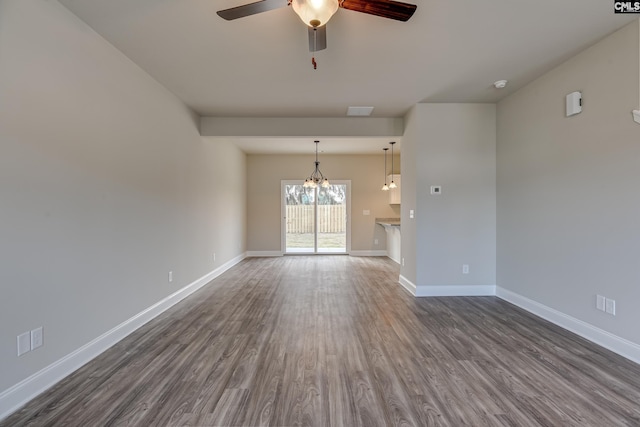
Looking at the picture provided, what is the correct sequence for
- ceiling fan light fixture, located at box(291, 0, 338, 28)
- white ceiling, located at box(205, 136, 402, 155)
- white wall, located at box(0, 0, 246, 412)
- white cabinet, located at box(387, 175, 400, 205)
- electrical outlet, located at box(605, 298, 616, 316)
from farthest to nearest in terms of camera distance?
white cabinet, located at box(387, 175, 400, 205), white ceiling, located at box(205, 136, 402, 155), electrical outlet, located at box(605, 298, 616, 316), white wall, located at box(0, 0, 246, 412), ceiling fan light fixture, located at box(291, 0, 338, 28)

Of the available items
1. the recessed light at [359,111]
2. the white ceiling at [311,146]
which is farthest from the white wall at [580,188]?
the white ceiling at [311,146]

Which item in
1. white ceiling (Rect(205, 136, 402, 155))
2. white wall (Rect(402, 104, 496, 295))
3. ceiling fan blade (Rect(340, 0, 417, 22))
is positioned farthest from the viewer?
white ceiling (Rect(205, 136, 402, 155))

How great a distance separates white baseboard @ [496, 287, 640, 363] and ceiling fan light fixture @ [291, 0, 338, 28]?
329 centimetres

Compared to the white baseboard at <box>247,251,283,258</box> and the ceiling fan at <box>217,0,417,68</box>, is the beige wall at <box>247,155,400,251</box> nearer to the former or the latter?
the white baseboard at <box>247,251,283,258</box>

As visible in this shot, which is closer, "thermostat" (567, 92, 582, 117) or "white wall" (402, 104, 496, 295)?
"thermostat" (567, 92, 582, 117)

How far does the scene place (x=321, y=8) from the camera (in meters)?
1.45

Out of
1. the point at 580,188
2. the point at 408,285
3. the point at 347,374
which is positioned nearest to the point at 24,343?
the point at 347,374

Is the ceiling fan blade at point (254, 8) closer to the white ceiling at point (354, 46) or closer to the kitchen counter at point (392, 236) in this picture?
→ the white ceiling at point (354, 46)

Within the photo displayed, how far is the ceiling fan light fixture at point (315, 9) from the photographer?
1435 millimetres

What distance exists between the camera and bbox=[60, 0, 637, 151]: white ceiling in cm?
204

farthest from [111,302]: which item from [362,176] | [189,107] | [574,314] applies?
[362,176]

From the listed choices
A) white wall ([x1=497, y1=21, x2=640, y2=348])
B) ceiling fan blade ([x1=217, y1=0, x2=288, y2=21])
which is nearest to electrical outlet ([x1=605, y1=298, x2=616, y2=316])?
white wall ([x1=497, y1=21, x2=640, y2=348])

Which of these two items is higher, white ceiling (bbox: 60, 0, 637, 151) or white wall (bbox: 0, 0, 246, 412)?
white ceiling (bbox: 60, 0, 637, 151)

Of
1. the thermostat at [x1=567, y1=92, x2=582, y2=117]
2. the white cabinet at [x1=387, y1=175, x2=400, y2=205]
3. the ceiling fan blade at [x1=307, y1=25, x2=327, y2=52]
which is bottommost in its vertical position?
the white cabinet at [x1=387, y1=175, x2=400, y2=205]
